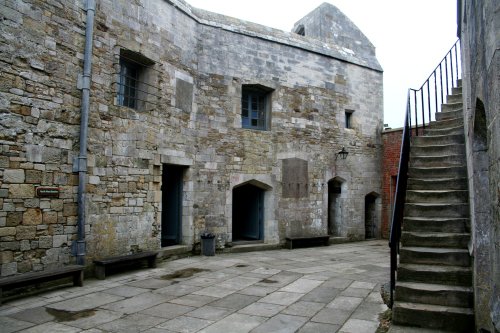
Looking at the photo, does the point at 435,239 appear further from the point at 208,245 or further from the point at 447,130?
the point at 208,245

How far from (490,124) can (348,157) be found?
412 inches

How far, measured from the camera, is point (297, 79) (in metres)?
11.8

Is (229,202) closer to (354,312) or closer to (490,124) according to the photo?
(354,312)

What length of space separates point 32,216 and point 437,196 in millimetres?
6088

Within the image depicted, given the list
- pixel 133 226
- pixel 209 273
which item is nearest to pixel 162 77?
pixel 133 226

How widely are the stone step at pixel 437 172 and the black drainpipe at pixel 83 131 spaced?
216 inches

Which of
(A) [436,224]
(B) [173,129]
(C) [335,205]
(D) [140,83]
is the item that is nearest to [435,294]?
(A) [436,224]

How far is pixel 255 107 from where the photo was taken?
→ 11.4 metres

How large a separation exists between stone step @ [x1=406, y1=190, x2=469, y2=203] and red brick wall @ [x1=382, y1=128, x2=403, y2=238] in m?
8.26

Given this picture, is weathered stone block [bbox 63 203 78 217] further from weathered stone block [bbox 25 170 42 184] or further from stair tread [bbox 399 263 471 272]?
stair tread [bbox 399 263 471 272]

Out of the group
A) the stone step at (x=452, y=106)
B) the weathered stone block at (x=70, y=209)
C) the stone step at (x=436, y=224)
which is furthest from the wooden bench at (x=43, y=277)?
the stone step at (x=452, y=106)

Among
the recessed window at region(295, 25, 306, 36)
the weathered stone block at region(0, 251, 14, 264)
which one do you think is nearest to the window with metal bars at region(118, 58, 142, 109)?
the weathered stone block at region(0, 251, 14, 264)

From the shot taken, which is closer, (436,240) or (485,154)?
(485,154)

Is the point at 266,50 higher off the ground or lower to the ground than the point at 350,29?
lower
